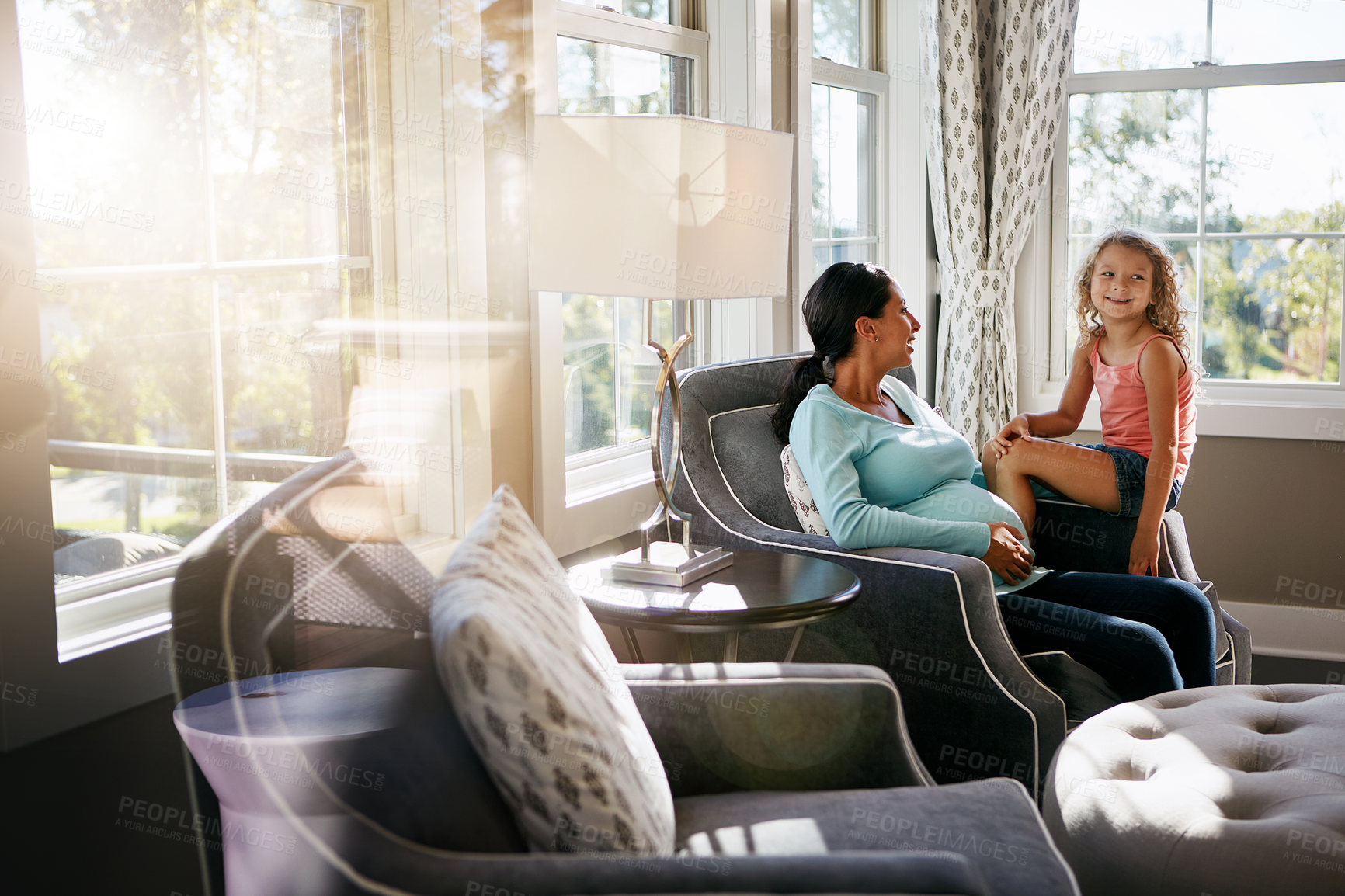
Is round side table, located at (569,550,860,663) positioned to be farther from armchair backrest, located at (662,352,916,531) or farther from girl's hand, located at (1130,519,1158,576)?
girl's hand, located at (1130,519,1158,576)

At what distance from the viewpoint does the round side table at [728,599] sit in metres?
1.68

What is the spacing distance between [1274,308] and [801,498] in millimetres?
2370

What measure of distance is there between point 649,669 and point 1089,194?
120 inches

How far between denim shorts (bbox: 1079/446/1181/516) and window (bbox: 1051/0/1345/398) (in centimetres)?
130

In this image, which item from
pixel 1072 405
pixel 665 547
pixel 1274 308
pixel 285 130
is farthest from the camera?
pixel 1274 308

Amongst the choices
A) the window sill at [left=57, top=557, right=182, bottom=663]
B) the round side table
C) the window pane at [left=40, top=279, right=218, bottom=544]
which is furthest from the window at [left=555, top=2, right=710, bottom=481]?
the window sill at [left=57, top=557, right=182, bottom=663]

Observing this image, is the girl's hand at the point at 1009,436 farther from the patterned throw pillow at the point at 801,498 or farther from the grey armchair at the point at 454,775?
the grey armchair at the point at 454,775

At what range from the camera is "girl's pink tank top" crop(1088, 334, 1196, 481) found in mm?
2639

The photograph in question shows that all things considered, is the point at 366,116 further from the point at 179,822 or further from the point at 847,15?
the point at 847,15

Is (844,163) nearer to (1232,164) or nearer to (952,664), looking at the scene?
(1232,164)

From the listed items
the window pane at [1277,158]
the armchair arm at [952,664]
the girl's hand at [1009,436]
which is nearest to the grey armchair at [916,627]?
the armchair arm at [952,664]

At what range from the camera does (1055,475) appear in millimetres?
2572

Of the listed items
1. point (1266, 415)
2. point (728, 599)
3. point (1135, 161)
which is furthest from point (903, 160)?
point (728, 599)

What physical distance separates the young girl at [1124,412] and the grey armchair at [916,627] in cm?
35
